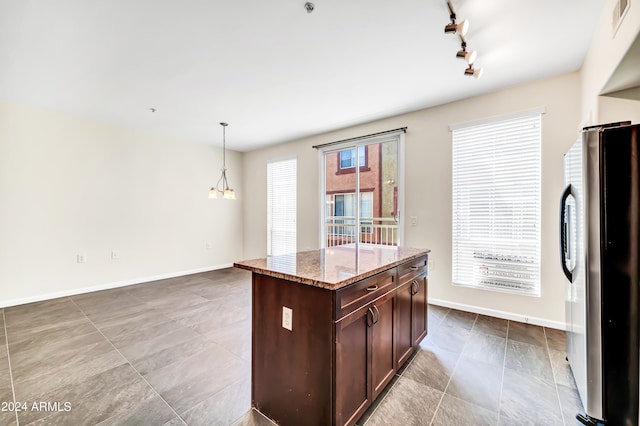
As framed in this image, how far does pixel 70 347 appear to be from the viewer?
250 cm

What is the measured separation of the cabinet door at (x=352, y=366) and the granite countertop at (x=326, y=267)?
→ 0.22 metres

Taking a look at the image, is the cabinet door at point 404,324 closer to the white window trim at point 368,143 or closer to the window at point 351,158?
the white window trim at point 368,143

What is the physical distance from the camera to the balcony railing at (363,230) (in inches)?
168

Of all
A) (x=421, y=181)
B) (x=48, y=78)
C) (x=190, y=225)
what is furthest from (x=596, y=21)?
(x=190, y=225)

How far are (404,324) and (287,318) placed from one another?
1059 millimetres

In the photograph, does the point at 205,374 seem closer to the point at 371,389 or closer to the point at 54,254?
the point at 371,389

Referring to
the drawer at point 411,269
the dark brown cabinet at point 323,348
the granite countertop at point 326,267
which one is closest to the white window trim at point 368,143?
the drawer at point 411,269

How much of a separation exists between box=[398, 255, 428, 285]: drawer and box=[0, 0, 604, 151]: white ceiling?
1912 millimetres

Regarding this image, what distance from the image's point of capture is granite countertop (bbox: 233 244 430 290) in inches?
55.2

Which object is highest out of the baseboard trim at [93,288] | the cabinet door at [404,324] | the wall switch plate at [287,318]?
the wall switch plate at [287,318]

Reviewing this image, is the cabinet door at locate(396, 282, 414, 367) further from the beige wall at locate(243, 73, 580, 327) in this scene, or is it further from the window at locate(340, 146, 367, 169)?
the window at locate(340, 146, 367, 169)

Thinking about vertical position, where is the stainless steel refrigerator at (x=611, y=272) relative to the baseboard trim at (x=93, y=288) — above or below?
above

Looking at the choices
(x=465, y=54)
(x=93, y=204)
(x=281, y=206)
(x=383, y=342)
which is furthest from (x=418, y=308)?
(x=93, y=204)

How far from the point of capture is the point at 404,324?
6.88 feet
